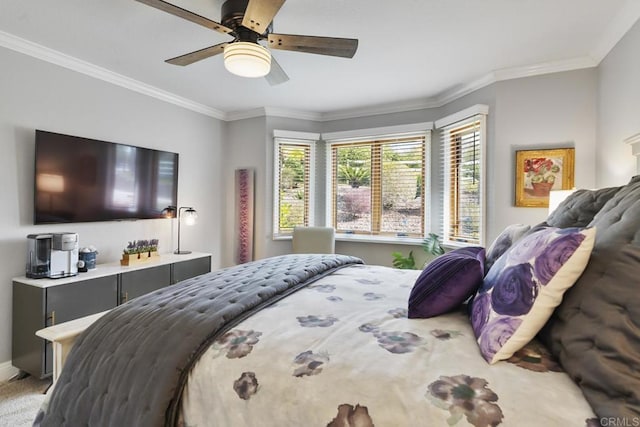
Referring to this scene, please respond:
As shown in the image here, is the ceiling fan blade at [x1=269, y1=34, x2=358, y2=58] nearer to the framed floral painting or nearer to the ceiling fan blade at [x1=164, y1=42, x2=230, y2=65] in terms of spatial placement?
the ceiling fan blade at [x1=164, y1=42, x2=230, y2=65]

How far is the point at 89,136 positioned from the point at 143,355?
8.89ft

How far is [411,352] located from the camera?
3.09 ft

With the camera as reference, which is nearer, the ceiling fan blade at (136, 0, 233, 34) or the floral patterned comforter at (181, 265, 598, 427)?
the floral patterned comforter at (181, 265, 598, 427)

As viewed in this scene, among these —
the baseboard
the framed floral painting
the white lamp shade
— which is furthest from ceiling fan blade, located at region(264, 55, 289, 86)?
the baseboard

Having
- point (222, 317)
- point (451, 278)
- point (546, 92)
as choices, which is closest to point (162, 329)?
point (222, 317)

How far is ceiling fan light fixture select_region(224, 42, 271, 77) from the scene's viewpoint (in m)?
1.81

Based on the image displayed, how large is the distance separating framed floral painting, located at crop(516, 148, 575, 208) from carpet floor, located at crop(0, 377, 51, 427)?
4029 mm

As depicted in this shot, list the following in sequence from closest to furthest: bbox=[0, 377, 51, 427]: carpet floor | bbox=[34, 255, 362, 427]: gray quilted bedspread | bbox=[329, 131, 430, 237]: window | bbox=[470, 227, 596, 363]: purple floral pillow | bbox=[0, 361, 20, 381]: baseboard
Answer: bbox=[470, 227, 596, 363]: purple floral pillow → bbox=[34, 255, 362, 427]: gray quilted bedspread → bbox=[0, 377, 51, 427]: carpet floor → bbox=[0, 361, 20, 381]: baseboard → bbox=[329, 131, 430, 237]: window

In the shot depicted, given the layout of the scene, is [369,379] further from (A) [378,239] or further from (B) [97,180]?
(A) [378,239]

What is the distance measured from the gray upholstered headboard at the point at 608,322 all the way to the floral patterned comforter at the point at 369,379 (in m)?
0.05

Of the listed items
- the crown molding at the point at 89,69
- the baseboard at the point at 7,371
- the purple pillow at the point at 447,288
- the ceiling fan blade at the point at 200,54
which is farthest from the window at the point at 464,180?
the baseboard at the point at 7,371

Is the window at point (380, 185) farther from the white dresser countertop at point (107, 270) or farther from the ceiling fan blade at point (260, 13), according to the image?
the ceiling fan blade at point (260, 13)

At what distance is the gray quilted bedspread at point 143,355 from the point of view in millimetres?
958

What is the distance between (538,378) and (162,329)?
3.66ft
